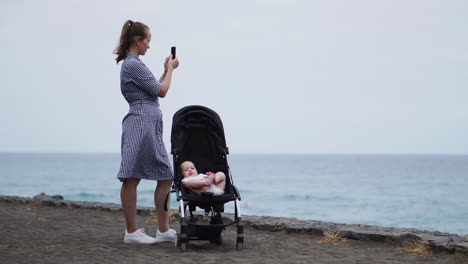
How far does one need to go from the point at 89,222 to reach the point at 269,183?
51.7 m

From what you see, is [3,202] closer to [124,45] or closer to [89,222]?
[89,222]

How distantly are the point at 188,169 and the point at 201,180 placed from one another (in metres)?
0.25

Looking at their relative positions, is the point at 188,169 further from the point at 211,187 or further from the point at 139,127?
the point at 139,127

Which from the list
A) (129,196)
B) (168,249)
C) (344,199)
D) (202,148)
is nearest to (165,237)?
(168,249)

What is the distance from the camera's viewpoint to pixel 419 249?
5.56m

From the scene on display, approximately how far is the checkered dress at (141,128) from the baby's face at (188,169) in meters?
0.14

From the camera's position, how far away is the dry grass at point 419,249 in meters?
5.49

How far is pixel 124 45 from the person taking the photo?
5.61 metres

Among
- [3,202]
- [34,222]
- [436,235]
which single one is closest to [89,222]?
[34,222]

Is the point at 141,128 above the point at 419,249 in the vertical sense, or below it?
above

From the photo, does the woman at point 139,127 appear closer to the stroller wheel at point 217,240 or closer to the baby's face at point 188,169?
the baby's face at point 188,169

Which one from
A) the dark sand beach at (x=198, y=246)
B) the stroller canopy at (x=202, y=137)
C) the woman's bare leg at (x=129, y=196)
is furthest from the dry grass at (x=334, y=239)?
the woman's bare leg at (x=129, y=196)

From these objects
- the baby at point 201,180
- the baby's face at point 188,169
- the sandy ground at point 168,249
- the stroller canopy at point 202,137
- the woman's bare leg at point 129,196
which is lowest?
the sandy ground at point 168,249

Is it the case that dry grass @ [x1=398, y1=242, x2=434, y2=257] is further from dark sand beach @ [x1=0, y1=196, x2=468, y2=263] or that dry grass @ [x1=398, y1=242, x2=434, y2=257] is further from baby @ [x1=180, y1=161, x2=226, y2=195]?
baby @ [x1=180, y1=161, x2=226, y2=195]
